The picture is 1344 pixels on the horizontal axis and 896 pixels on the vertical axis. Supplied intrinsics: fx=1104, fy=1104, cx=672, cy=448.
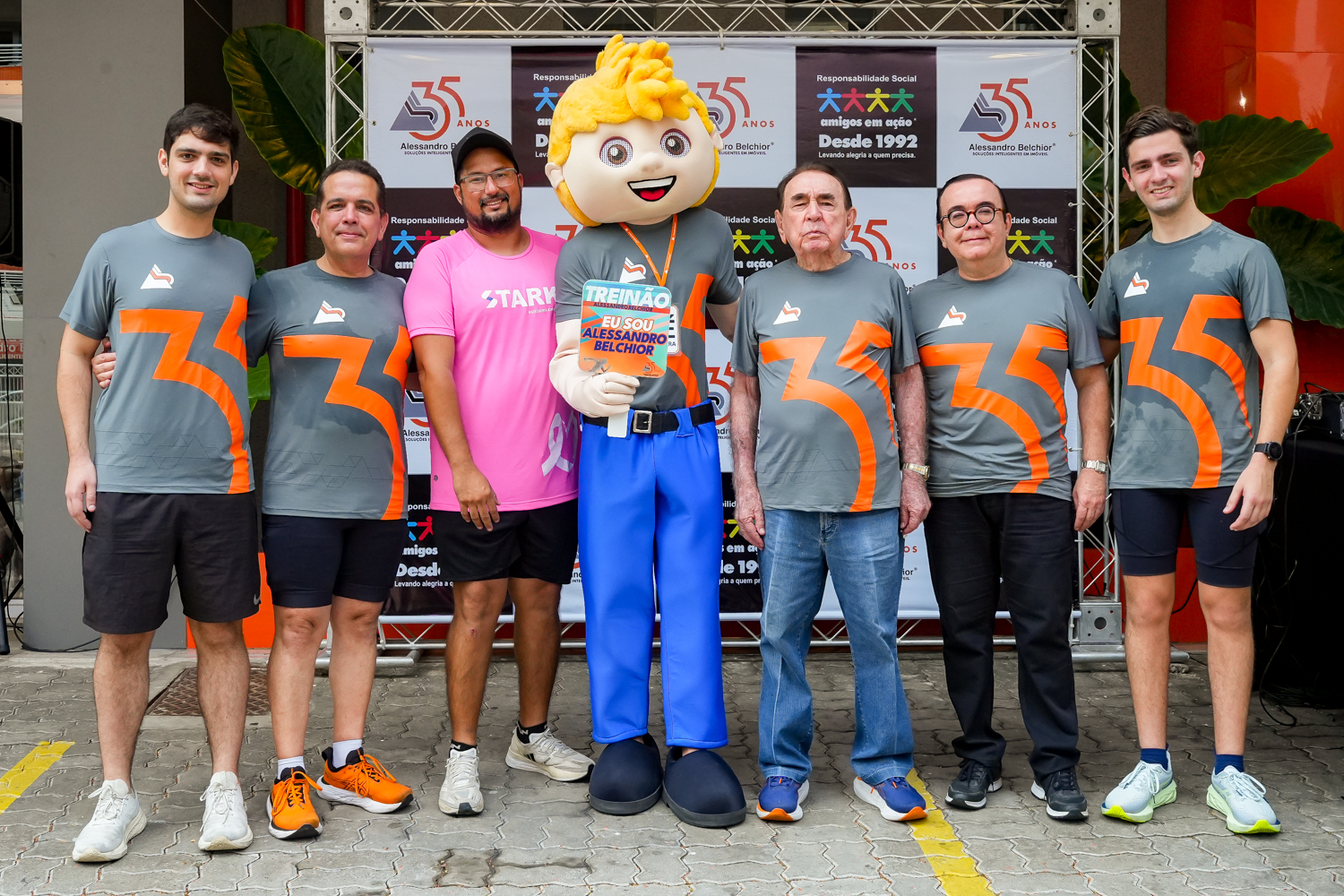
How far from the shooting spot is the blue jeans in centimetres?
364

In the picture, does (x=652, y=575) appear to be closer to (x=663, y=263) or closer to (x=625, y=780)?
(x=625, y=780)

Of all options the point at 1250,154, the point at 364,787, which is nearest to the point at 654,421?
the point at 364,787

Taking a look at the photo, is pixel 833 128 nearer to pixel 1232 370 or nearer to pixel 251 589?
pixel 1232 370

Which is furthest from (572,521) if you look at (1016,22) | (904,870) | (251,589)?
(1016,22)

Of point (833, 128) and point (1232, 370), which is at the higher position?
point (833, 128)

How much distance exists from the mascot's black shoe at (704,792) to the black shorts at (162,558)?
152cm

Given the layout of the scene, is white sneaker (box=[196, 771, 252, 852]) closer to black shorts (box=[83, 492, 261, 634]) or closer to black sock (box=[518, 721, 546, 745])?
black shorts (box=[83, 492, 261, 634])

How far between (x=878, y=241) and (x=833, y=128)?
61cm

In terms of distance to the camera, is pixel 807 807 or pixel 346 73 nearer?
pixel 807 807

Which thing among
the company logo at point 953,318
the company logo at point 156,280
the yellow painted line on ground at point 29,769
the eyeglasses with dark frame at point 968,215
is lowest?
the yellow painted line on ground at point 29,769

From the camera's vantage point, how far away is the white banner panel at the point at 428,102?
5500 millimetres

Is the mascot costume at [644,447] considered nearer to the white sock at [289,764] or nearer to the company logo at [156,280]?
the white sock at [289,764]

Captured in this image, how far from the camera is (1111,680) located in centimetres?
555

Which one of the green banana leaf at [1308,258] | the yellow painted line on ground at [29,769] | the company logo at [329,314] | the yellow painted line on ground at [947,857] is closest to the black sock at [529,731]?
the yellow painted line on ground at [947,857]
